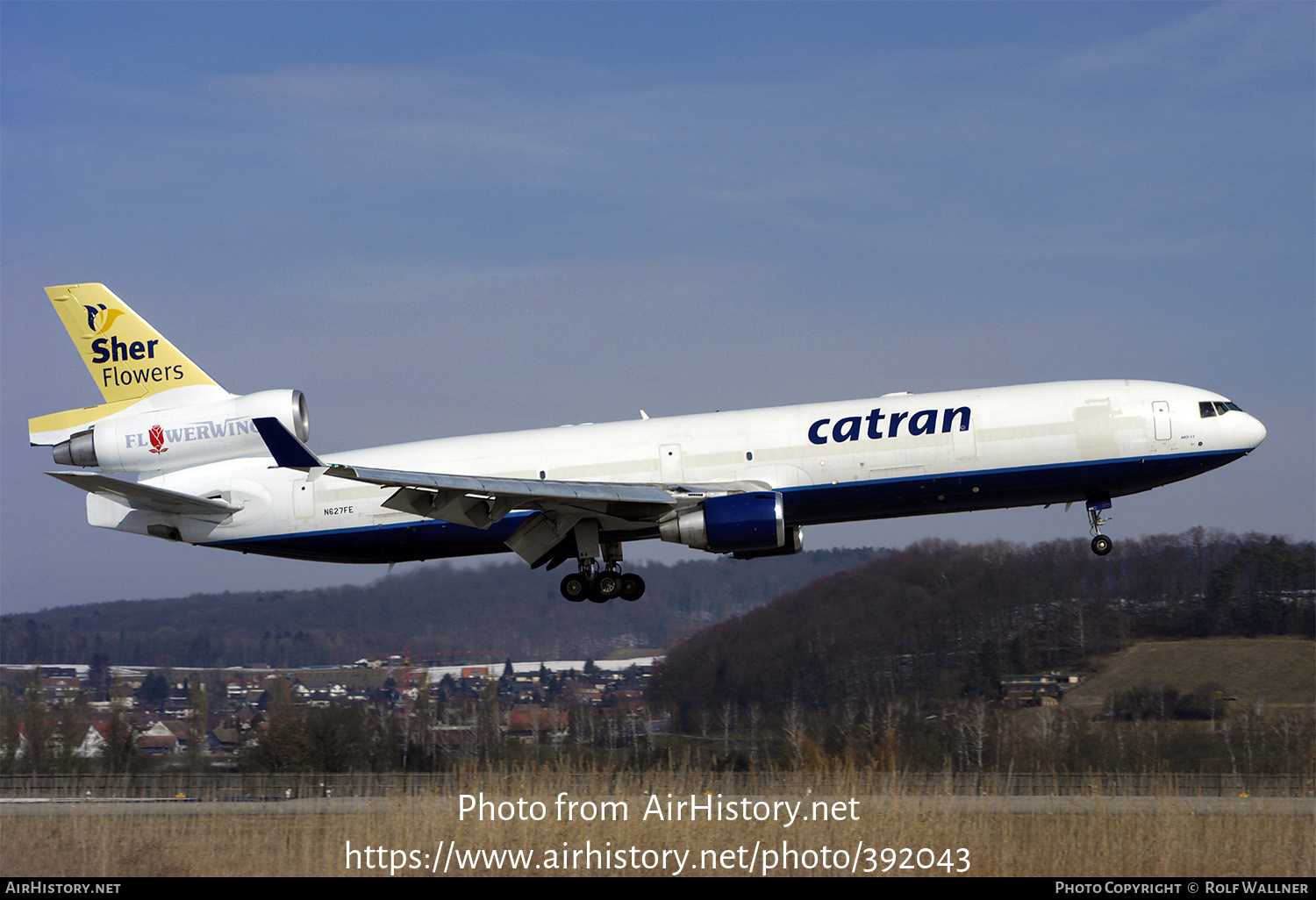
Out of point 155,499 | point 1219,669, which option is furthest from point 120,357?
point 1219,669

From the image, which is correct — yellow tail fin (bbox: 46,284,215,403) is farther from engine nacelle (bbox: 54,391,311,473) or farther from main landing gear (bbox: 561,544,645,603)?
main landing gear (bbox: 561,544,645,603)

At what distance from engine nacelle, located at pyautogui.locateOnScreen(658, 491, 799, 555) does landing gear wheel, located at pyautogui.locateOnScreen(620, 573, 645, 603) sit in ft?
13.1

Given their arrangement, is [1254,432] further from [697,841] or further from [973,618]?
[973,618]

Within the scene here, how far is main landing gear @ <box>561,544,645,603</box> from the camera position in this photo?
3600cm

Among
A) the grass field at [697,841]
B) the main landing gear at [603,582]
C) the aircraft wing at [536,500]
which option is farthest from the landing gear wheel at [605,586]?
the grass field at [697,841]

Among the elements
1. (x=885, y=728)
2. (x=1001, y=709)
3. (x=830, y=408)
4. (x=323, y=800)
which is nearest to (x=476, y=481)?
(x=830, y=408)

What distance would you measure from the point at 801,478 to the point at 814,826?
33.5ft

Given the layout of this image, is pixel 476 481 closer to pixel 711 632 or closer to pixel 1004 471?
pixel 1004 471

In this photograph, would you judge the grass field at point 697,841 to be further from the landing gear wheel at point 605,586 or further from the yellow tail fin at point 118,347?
the yellow tail fin at point 118,347

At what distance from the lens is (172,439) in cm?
3756

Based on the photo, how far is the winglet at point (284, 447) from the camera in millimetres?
28031

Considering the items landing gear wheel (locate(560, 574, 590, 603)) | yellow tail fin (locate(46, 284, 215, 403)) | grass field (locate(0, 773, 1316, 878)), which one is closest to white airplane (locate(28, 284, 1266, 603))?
landing gear wheel (locate(560, 574, 590, 603))

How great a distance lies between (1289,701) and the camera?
64.7 m

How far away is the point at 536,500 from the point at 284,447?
263 inches
